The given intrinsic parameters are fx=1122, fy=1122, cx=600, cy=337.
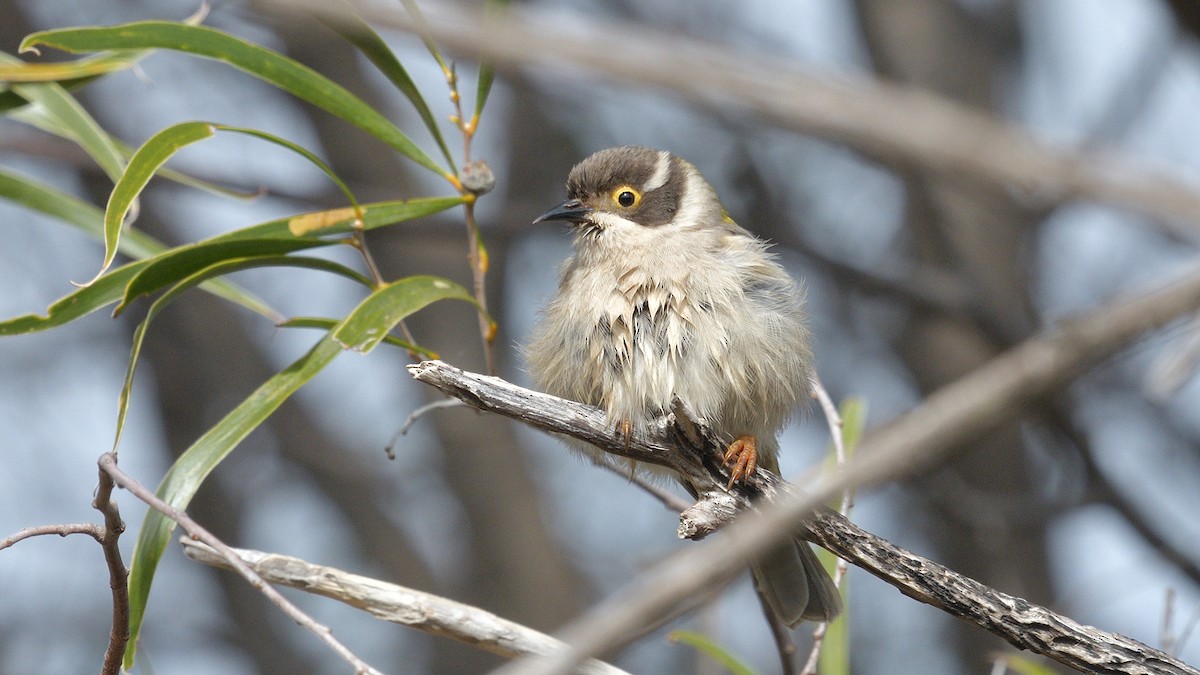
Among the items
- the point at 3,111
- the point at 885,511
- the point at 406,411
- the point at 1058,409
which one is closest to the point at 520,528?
the point at 406,411

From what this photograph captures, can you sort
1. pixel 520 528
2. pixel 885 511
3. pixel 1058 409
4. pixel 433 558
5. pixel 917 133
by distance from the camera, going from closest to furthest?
1. pixel 917 133
2. pixel 1058 409
3. pixel 520 528
4. pixel 885 511
5. pixel 433 558

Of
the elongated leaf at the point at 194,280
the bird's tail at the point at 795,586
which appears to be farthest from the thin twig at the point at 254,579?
the bird's tail at the point at 795,586

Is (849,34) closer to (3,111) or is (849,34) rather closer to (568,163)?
(568,163)

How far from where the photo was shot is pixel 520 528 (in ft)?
26.3

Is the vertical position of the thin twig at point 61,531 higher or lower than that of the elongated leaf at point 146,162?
lower

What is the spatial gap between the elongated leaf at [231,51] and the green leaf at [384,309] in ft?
1.17

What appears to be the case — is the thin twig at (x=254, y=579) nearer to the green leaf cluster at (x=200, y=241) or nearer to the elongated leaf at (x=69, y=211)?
the green leaf cluster at (x=200, y=241)

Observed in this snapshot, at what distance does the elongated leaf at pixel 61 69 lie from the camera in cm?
317

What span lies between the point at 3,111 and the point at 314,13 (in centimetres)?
321

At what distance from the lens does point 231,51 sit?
3.21 m

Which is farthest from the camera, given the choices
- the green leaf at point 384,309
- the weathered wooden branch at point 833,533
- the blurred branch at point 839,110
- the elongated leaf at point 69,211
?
the elongated leaf at point 69,211

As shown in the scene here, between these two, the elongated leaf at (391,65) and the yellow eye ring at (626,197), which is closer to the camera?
the elongated leaf at (391,65)

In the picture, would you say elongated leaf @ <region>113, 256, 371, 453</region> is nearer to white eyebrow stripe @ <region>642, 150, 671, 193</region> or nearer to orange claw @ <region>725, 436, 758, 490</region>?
orange claw @ <region>725, 436, 758, 490</region>

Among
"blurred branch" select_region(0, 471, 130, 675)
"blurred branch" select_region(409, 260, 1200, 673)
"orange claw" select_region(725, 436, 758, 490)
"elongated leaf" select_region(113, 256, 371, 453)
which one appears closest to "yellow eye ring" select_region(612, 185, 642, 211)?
"orange claw" select_region(725, 436, 758, 490)
